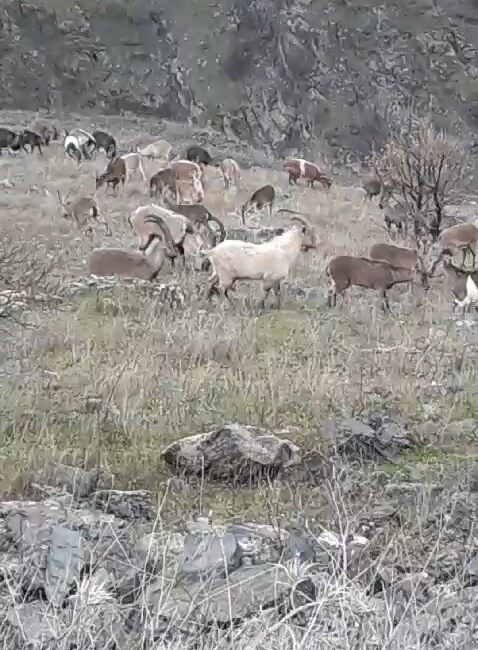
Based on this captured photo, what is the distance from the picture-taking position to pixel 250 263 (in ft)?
36.0

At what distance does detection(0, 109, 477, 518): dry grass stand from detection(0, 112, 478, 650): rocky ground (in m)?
0.02

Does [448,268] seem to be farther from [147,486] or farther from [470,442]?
[147,486]

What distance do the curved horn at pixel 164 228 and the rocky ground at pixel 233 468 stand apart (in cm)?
32

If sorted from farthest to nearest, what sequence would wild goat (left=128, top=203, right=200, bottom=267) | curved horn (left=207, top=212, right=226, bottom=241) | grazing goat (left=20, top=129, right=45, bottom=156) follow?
grazing goat (left=20, top=129, right=45, bottom=156) < curved horn (left=207, top=212, right=226, bottom=241) < wild goat (left=128, top=203, right=200, bottom=267)

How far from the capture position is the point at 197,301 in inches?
426

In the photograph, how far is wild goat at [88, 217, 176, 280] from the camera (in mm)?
11500

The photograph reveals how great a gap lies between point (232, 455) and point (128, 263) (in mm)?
6082

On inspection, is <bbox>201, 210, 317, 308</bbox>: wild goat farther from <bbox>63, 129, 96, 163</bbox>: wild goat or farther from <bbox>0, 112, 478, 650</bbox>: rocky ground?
<bbox>63, 129, 96, 163</bbox>: wild goat

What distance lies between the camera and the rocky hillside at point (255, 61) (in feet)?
140

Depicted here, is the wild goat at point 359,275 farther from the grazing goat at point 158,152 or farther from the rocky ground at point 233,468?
the grazing goat at point 158,152

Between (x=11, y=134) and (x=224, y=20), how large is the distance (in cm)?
2121

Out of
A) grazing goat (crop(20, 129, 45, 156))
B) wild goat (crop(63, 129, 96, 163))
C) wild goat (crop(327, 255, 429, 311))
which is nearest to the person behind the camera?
wild goat (crop(327, 255, 429, 311))

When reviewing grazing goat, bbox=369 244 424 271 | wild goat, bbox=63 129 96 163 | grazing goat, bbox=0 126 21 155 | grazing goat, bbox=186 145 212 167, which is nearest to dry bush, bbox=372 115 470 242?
grazing goat, bbox=369 244 424 271

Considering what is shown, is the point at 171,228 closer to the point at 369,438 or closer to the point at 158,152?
the point at 369,438
